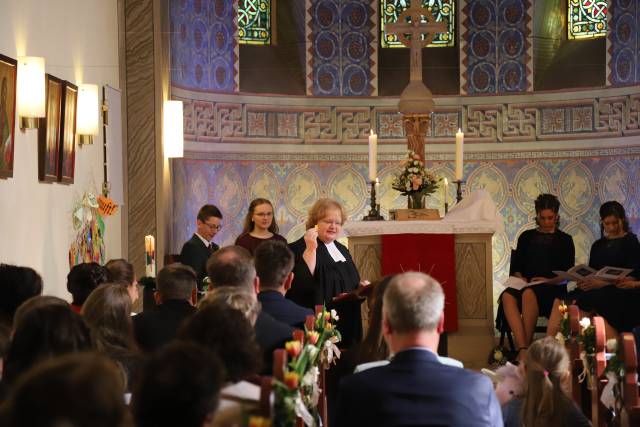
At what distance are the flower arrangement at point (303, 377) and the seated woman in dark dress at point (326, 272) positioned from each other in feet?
5.09

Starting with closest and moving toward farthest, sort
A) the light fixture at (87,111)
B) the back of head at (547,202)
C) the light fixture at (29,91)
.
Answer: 1. the light fixture at (29,91)
2. the light fixture at (87,111)
3. the back of head at (547,202)

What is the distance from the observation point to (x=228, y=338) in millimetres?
3111

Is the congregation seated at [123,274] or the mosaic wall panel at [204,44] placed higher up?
the mosaic wall panel at [204,44]

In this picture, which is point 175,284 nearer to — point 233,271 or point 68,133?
point 233,271

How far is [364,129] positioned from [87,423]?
11.3 m

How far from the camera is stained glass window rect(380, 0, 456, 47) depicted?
43.2ft

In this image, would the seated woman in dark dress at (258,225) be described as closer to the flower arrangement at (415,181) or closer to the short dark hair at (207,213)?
the short dark hair at (207,213)

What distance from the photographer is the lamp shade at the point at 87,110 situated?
803cm

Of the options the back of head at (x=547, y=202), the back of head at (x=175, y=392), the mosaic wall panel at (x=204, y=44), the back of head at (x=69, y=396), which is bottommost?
the back of head at (x=175, y=392)

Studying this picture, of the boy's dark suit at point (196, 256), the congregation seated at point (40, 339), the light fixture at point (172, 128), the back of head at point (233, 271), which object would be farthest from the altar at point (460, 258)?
the congregation seated at point (40, 339)

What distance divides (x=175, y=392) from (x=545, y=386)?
243 cm

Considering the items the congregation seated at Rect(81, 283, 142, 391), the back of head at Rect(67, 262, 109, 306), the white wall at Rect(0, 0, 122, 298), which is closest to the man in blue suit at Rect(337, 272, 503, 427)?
the congregation seated at Rect(81, 283, 142, 391)

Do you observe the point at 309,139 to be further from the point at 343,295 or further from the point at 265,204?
the point at 343,295

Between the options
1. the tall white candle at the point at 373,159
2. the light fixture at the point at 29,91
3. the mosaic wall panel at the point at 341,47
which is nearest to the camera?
the light fixture at the point at 29,91
